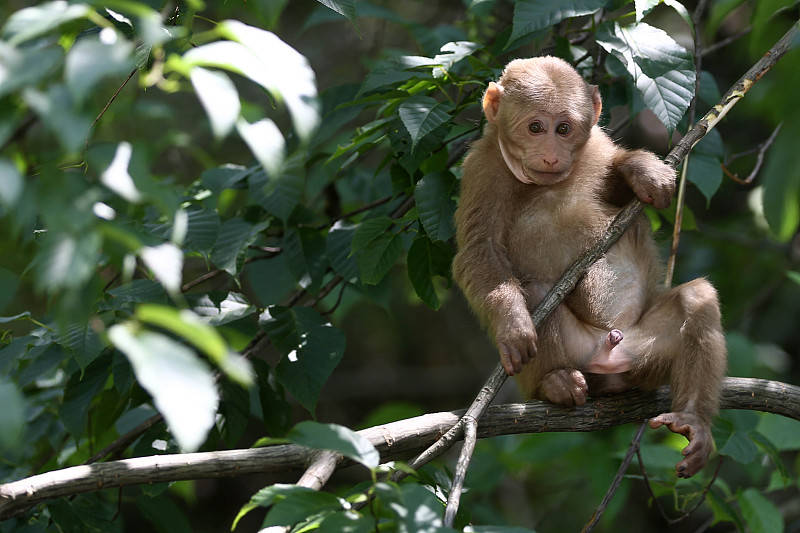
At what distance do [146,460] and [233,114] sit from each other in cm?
151

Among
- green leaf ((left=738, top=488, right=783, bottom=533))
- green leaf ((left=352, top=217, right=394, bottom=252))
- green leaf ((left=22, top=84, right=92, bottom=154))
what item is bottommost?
green leaf ((left=738, top=488, right=783, bottom=533))

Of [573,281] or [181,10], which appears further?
[181,10]

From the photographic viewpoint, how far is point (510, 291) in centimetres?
349

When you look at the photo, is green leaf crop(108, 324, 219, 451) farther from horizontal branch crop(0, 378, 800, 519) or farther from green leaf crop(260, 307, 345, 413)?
green leaf crop(260, 307, 345, 413)

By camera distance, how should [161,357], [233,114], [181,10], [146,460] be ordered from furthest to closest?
1. [181,10]
2. [146,460]
3. [233,114]
4. [161,357]

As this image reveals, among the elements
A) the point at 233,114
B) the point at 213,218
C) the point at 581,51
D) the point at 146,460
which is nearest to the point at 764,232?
the point at 581,51

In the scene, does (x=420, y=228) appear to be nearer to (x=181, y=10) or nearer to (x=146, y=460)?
(x=181, y=10)

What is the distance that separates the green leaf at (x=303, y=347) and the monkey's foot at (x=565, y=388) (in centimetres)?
89

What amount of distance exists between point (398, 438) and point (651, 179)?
156cm

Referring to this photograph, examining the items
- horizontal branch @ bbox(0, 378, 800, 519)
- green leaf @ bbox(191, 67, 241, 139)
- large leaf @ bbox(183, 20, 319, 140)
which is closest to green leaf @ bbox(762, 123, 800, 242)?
large leaf @ bbox(183, 20, 319, 140)

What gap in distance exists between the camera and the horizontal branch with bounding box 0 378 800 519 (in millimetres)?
2656

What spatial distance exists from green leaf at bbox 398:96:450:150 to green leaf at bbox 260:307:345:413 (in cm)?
93

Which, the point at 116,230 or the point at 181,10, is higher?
the point at 116,230

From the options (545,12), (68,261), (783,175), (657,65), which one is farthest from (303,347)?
(783,175)
